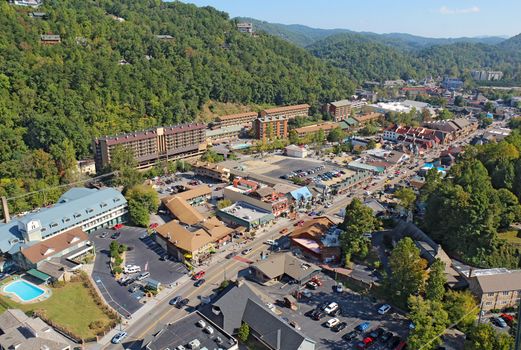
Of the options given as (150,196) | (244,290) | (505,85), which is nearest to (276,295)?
(244,290)

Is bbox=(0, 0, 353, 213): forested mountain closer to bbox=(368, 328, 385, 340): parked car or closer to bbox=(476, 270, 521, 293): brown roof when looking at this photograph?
bbox=(368, 328, 385, 340): parked car

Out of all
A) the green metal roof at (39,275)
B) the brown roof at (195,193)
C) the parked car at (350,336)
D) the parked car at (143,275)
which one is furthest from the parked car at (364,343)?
the brown roof at (195,193)

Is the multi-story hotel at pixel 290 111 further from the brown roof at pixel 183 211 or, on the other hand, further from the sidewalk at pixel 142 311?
the sidewalk at pixel 142 311

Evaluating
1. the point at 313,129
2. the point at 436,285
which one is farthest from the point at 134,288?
the point at 313,129

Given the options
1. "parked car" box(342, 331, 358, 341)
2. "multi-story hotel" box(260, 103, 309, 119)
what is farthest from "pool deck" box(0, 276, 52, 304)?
"multi-story hotel" box(260, 103, 309, 119)

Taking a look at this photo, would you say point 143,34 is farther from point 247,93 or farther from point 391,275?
point 391,275

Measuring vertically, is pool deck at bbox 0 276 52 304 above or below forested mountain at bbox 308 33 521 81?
below

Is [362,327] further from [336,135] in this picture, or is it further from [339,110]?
[339,110]
